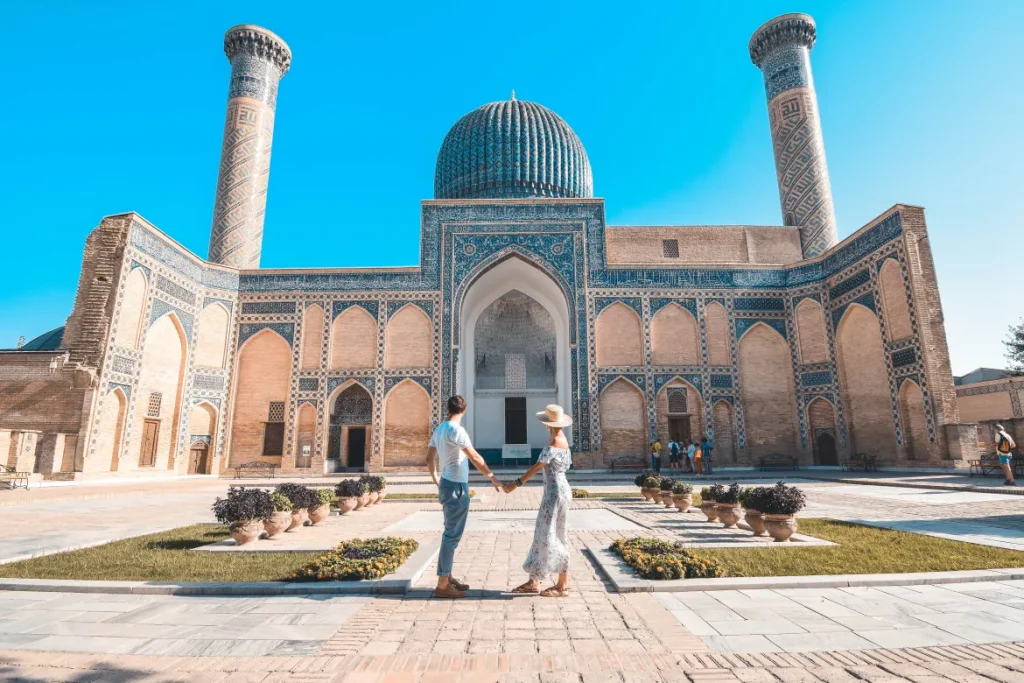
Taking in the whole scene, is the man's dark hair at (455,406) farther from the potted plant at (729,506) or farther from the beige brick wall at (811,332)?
the beige brick wall at (811,332)

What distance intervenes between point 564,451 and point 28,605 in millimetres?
3355

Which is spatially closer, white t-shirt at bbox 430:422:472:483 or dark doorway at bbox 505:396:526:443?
white t-shirt at bbox 430:422:472:483

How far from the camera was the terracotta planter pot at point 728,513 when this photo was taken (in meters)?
5.94

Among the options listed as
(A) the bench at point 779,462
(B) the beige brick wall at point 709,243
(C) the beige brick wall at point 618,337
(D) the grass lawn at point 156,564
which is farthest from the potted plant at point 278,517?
(B) the beige brick wall at point 709,243

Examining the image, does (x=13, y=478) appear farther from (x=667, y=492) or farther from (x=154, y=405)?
(x=667, y=492)

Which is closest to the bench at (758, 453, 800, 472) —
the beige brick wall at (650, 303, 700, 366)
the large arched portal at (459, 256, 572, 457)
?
the beige brick wall at (650, 303, 700, 366)

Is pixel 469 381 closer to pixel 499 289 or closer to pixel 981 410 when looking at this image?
pixel 499 289

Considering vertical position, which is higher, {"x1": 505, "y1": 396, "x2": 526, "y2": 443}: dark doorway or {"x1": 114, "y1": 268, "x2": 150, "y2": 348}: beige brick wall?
{"x1": 114, "y1": 268, "x2": 150, "y2": 348}: beige brick wall

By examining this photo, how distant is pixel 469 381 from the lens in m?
20.2

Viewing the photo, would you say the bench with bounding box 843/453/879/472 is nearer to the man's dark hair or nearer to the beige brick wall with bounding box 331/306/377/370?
the beige brick wall with bounding box 331/306/377/370

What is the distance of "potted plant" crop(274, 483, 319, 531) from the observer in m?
5.79

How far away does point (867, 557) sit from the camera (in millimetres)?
4277

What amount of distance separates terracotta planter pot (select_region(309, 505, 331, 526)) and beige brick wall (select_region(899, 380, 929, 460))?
553 inches

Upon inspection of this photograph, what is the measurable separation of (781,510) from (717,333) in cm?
1408
